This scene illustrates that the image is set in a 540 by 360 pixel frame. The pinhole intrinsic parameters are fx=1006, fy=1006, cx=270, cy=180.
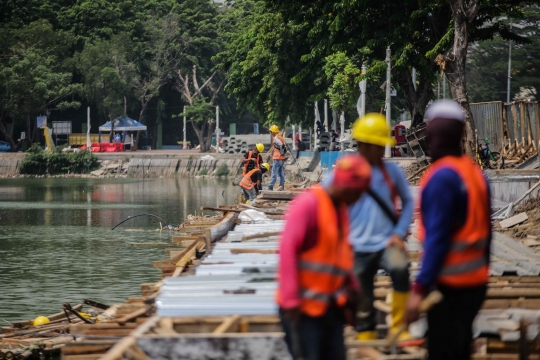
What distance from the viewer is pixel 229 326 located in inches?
284

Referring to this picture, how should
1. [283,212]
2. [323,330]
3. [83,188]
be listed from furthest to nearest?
1. [83,188]
2. [283,212]
3. [323,330]

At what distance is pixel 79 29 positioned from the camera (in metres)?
78.8

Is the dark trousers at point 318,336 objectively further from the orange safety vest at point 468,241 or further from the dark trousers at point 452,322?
the orange safety vest at point 468,241

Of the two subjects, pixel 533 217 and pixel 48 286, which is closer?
pixel 533 217

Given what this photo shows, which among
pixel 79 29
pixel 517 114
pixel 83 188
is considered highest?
pixel 79 29

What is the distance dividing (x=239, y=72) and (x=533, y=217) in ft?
112

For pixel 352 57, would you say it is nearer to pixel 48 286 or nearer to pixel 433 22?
pixel 433 22

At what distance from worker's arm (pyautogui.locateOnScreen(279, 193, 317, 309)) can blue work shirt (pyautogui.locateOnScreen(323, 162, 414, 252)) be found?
1765 mm

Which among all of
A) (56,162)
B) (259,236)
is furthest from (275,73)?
(259,236)

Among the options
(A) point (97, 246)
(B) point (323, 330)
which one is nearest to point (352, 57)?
(A) point (97, 246)

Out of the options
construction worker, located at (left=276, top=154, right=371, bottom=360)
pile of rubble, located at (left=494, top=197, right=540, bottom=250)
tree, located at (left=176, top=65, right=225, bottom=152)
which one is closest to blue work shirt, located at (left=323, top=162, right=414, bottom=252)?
construction worker, located at (left=276, top=154, right=371, bottom=360)

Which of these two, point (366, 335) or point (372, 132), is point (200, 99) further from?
point (372, 132)

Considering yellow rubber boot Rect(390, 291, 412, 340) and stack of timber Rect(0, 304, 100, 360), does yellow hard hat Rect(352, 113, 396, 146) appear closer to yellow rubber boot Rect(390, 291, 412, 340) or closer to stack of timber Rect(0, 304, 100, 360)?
yellow rubber boot Rect(390, 291, 412, 340)

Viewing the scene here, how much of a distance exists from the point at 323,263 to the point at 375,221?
69.1 inches
